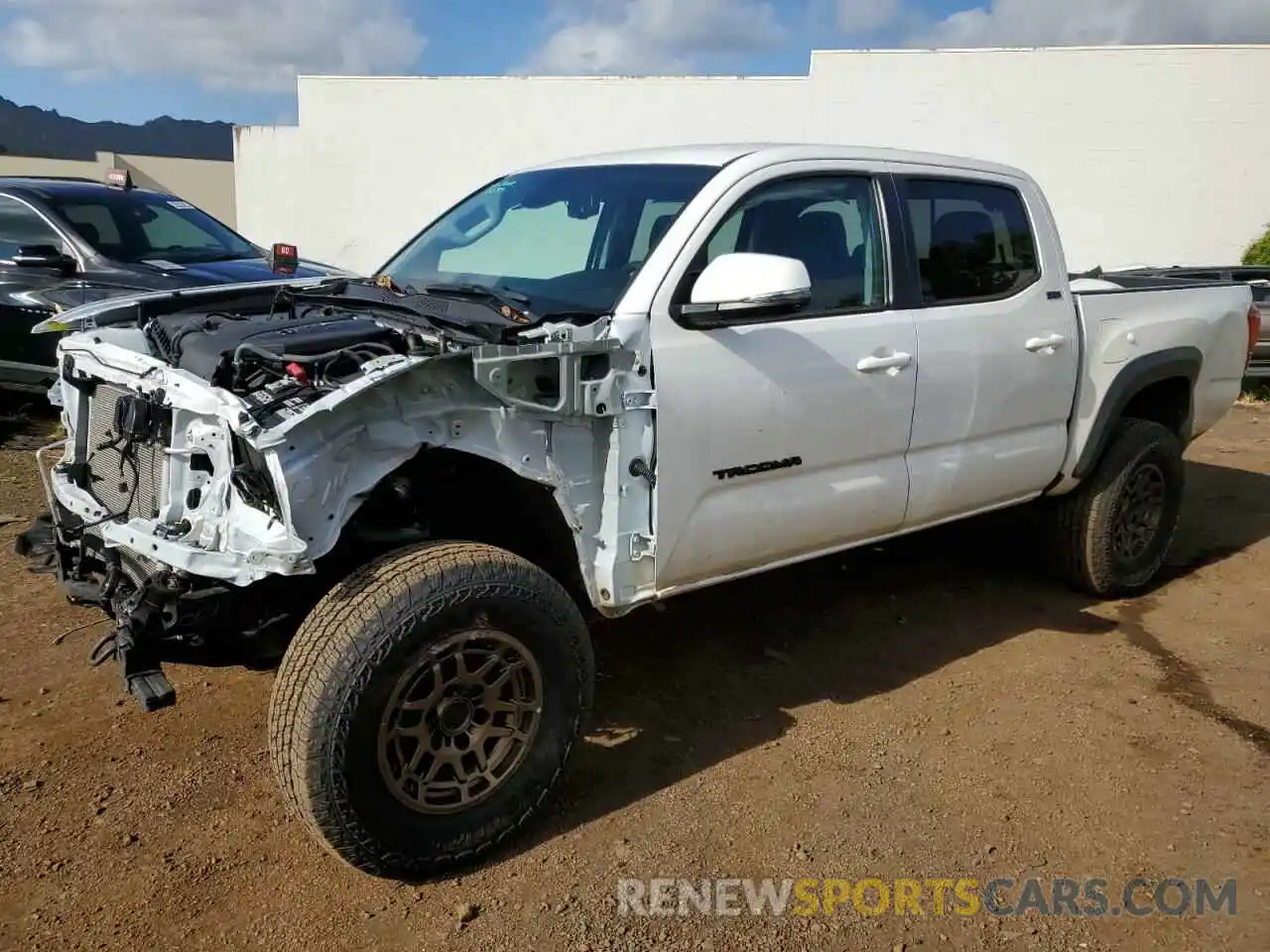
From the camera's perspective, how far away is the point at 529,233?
408 centimetres

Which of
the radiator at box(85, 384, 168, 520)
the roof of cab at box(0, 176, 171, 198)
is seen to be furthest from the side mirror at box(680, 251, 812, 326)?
the roof of cab at box(0, 176, 171, 198)

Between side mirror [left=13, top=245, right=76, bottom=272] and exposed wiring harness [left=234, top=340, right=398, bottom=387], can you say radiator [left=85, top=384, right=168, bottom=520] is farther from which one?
side mirror [left=13, top=245, right=76, bottom=272]

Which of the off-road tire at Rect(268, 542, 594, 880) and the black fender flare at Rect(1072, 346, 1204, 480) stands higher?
the black fender flare at Rect(1072, 346, 1204, 480)

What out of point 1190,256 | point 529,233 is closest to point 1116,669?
point 529,233

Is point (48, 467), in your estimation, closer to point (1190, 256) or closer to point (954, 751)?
point (954, 751)

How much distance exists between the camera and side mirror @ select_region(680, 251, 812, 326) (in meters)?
3.21

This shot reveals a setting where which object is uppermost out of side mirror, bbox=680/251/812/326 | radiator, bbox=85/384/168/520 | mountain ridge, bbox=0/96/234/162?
mountain ridge, bbox=0/96/234/162

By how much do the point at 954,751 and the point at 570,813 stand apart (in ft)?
4.58

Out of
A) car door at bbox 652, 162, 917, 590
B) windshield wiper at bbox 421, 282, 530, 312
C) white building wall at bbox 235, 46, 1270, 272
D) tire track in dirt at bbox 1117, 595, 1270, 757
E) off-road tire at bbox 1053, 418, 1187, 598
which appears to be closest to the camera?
car door at bbox 652, 162, 917, 590

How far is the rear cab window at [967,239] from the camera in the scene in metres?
4.22

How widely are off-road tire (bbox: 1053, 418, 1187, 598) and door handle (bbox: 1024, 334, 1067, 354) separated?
78 cm

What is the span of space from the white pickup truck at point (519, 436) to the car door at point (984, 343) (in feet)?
0.05

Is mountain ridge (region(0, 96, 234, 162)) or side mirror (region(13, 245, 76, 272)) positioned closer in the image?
side mirror (region(13, 245, 76, 272))

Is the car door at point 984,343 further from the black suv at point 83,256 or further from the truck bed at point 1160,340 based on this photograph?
the black suv at point 83,256
